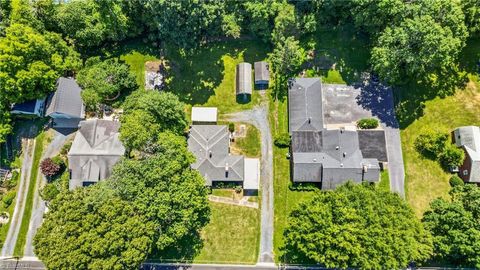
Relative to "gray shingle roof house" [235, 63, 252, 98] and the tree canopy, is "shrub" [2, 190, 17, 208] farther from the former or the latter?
"gray shingle roof house" [235, 63, 252, 98]

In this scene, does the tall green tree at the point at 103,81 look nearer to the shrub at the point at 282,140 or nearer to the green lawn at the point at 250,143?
the green lawn at the point at 250,143

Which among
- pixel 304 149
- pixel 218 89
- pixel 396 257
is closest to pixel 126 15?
pixel 218 89

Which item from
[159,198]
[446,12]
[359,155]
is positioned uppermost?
[446,12]

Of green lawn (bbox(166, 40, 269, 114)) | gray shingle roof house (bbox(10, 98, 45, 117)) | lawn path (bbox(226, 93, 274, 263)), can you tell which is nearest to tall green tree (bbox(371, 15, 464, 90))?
green lawn (bbox(166, 40, 269, 114))

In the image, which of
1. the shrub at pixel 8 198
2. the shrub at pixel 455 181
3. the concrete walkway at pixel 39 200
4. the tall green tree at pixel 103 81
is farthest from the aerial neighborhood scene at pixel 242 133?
the shrub at pixel 455 181

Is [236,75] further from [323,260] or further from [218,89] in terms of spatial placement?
[323,260]

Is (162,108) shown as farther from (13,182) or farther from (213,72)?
(13,182)
